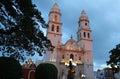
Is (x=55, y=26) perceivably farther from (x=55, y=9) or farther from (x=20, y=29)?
(x=20, y=29)

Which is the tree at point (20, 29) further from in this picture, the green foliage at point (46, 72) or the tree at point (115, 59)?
the tree at point (115, 59)

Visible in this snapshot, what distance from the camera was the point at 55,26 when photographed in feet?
175

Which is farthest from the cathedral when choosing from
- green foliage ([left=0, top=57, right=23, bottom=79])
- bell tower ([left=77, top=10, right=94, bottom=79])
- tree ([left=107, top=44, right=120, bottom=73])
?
green foliage ([left=0, top=57, right=23, bottom=79])

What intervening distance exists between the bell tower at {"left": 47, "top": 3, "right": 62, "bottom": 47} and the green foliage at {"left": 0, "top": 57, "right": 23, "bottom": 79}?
127ft

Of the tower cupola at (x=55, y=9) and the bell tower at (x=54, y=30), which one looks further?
the tower cupola at (x=55, y=9)

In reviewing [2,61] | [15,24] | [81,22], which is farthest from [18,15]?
[81,22]

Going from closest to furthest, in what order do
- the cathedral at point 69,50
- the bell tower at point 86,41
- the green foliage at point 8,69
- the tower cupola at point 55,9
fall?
the green foliage at point 8,69, the cathedral at point 69,50, the bell tower at point 86,41, the tower cupola at point 55,9

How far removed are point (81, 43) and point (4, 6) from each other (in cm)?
4381

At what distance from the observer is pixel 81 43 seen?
179ft

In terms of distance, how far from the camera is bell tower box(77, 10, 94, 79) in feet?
165

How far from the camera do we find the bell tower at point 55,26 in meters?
51.2

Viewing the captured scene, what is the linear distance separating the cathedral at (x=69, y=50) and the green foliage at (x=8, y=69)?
115 ft

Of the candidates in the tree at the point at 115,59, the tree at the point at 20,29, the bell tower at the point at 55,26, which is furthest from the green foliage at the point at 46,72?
the bell tower at the point at 55,26

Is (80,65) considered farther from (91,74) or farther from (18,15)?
(18,15)
